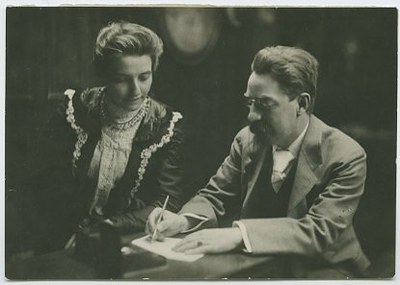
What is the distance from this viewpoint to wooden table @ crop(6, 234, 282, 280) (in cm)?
179

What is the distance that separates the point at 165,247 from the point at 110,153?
0.30 m

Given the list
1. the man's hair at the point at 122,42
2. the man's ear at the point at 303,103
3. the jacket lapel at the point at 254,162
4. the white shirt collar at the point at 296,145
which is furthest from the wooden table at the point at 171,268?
the man's hair at the point at 122,42

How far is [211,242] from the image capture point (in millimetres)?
1799

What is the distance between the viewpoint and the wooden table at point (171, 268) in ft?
5.87

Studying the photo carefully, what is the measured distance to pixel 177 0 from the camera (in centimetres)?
181

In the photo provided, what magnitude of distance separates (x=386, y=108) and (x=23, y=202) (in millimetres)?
1037

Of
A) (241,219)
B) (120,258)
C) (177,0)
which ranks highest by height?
(177,0)

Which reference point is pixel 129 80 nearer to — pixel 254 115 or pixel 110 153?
pixel 110 153

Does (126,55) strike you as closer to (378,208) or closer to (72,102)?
(72,102)

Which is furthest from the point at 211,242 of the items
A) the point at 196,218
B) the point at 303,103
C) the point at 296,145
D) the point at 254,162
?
the point at 303,103

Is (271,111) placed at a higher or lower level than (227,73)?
lower

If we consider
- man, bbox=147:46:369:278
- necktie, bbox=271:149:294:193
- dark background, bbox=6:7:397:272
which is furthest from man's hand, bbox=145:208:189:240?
necktie, bbox=271:149:294:193

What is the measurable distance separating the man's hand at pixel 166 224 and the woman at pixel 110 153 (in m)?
0.02

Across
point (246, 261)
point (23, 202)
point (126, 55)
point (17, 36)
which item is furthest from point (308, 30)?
point (23, 202)
